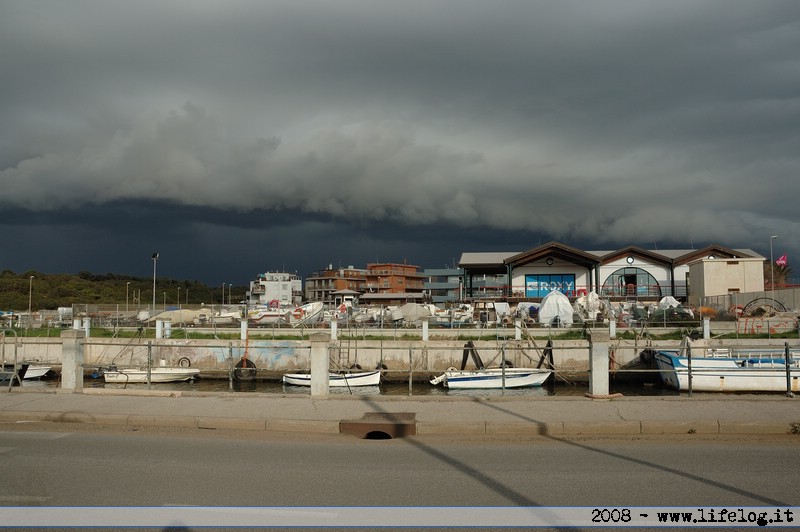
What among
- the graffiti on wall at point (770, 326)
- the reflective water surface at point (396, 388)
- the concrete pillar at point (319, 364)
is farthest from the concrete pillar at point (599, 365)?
the graffiti on wall at point (770, 326)

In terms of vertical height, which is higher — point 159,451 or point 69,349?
point 69,349

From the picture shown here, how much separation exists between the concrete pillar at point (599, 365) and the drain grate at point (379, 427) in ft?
16.6

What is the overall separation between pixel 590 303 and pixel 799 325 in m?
16.7

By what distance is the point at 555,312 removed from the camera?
43.7m

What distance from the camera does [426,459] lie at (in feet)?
31.3

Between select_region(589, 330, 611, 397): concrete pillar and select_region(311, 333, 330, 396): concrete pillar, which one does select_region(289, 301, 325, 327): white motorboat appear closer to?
select_region(311, 333, 330, 396): concrete pillar

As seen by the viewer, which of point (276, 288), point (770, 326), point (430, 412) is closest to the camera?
point (430, 412)

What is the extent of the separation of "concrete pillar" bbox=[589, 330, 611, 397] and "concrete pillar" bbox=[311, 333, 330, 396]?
6512 millimetres

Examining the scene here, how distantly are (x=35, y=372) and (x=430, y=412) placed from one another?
3203 centimetres

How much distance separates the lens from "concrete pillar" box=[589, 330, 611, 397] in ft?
47.5

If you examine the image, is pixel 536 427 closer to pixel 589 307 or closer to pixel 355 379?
pixel 355 379

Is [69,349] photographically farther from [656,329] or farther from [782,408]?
[656,329]

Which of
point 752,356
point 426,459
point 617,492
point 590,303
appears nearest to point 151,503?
point 426,459

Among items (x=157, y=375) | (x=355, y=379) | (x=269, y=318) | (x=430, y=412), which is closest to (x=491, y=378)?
(x=355, y=379)
